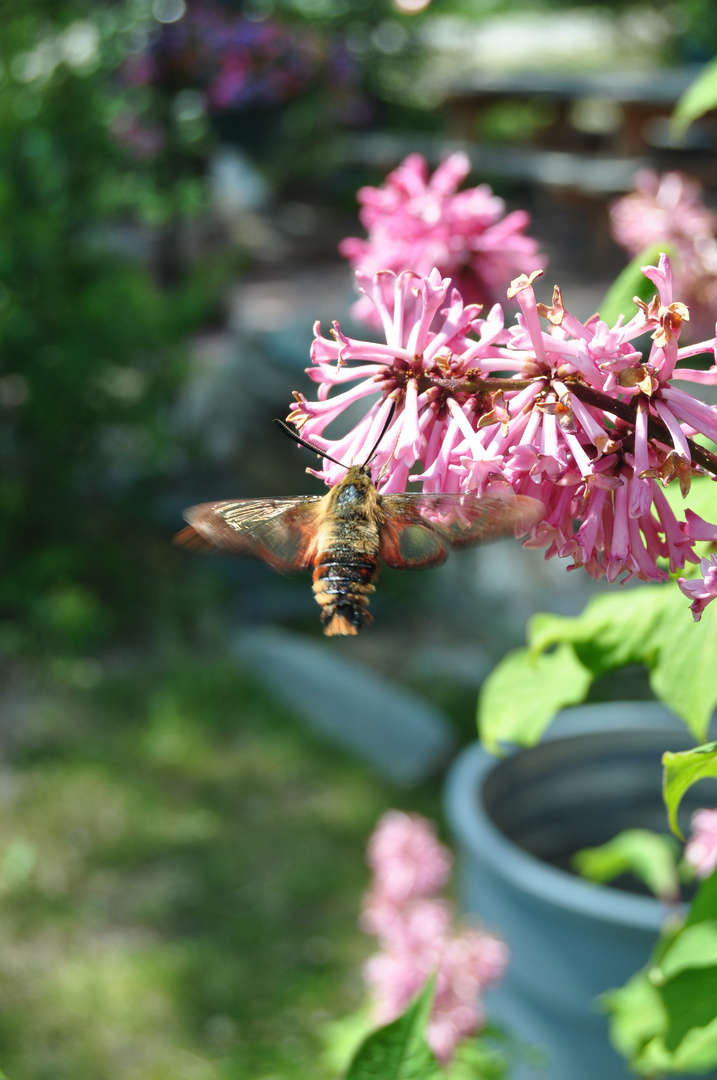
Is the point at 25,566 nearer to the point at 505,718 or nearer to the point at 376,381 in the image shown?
the point at 505,718

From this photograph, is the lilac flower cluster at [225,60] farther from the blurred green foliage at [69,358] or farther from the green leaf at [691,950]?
the green leaf at [691,950]

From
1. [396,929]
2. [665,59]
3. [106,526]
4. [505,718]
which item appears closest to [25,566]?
[106,526]

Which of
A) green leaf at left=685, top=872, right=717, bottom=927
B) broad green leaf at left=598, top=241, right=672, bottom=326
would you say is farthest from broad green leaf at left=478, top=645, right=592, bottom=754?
broad green leaf at left=598, top=241, right=672, bottom=326

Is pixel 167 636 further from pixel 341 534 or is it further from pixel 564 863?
pixel 341 534

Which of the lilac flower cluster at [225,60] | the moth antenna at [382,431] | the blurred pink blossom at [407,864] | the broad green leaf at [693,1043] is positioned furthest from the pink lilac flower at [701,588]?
the lilac flower cluster at [225,60]

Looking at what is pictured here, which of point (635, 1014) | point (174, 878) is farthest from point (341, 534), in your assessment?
point (174, 878)
